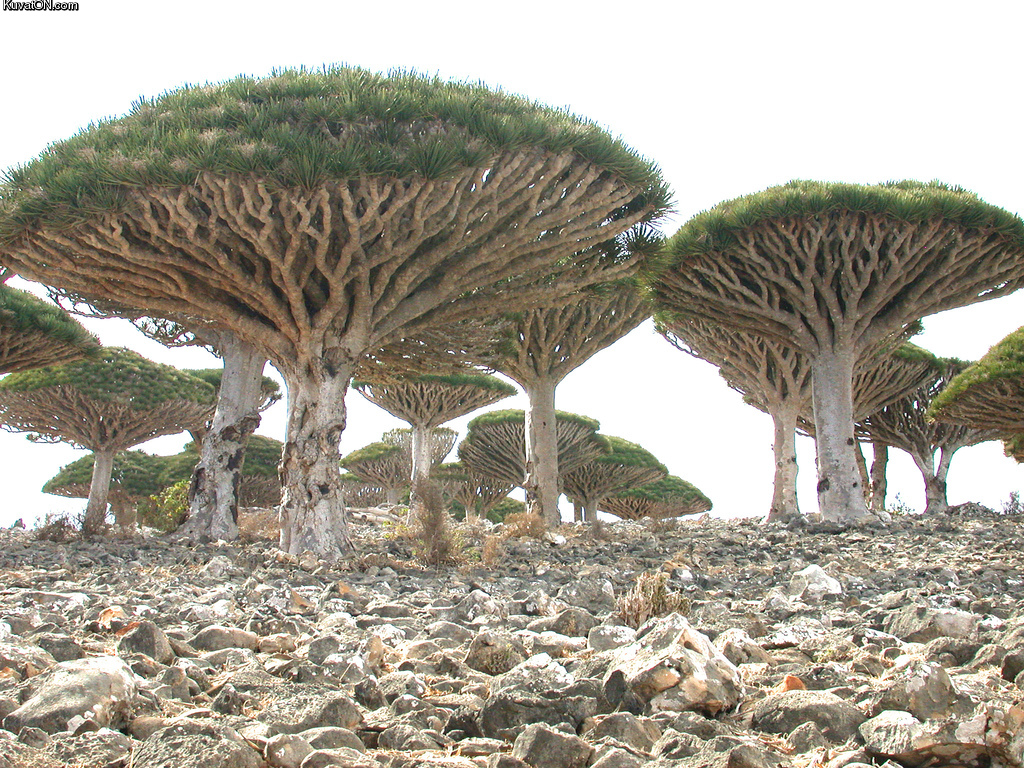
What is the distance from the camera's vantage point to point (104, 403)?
15.5 meters

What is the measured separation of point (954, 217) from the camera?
9.04 metres

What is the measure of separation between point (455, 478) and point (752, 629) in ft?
75.5

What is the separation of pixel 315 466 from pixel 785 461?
29.1 ft

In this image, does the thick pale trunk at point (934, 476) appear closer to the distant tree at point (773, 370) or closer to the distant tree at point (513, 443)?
the distant tree at point (773, 370)

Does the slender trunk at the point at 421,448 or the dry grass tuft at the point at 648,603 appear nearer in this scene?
the dry grass tuft at the point at 648,603

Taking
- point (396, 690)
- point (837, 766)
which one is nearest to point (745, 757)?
point (837, 766)

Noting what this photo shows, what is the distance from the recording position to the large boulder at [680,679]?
1996mm

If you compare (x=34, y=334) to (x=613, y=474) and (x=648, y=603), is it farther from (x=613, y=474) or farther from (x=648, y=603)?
(x=613, y=474)

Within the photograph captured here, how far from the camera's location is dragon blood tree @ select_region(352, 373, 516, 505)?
687 inches

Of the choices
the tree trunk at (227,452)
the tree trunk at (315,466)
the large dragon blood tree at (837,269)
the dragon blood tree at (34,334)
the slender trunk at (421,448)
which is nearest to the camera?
the tree trunk at (315,466)

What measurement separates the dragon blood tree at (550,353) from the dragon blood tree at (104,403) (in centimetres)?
779

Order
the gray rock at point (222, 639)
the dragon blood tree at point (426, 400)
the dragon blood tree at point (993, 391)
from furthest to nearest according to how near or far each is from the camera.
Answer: the dragon blood tree at point (426, 400) < the dragon blood tree at point (993, 391) < the gray rock at point (222, 639)

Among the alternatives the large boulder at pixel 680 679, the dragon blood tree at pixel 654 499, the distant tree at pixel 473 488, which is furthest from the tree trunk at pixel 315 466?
the dragon blood tree at pixel 654 499

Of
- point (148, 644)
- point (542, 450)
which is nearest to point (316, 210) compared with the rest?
point (148, 644)
